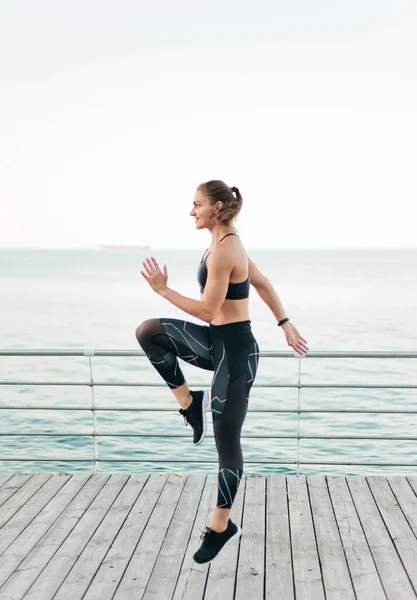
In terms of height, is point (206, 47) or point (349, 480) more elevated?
point (206, 47)

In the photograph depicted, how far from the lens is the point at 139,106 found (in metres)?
52.3

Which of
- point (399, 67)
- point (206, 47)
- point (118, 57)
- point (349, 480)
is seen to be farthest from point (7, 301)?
point (349, 480)

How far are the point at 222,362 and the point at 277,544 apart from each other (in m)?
1.02

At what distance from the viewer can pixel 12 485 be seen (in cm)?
401

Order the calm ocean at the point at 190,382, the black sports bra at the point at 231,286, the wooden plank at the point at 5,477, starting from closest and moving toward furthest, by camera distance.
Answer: the black sports bra at the point at 231,286, the wooden plank at the point at 5,477, the calm ocean at the point at 190,382

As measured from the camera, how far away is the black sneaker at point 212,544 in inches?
112

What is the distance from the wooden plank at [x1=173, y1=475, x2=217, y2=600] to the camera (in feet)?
8.77

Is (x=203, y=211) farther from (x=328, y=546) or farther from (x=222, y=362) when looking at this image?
(x=328, y=546)

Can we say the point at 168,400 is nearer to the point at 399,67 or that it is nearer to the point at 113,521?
the point at 113,521

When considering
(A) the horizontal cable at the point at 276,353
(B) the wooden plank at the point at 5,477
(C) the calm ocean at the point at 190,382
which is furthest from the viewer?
(C) the calm ocean at the point at 190,382

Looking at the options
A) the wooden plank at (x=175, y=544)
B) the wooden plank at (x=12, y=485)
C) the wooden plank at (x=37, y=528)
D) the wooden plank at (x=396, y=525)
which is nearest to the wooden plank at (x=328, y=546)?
the wooden plank at (x=396, y=525)

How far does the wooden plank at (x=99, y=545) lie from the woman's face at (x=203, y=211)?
1.67 meters

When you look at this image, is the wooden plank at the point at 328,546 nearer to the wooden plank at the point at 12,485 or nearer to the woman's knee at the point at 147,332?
the woman's knee at the point at 147,332

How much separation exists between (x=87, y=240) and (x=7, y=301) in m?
20.9
